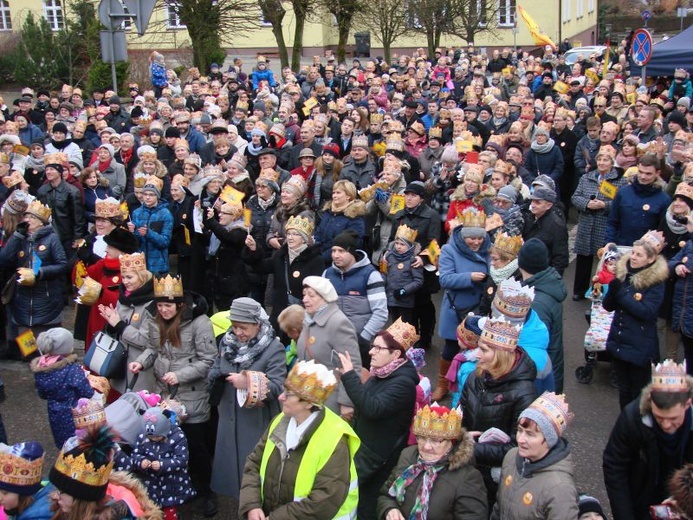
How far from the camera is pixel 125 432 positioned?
5.24 m

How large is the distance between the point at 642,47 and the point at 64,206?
37.5 ft

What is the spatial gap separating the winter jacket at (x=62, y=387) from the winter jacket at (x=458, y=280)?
3.08 m

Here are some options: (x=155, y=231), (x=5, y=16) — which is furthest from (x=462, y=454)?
(x=5, y=16)

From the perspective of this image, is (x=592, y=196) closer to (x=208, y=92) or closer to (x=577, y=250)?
(x=577, y=250)

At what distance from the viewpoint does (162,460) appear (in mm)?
5293

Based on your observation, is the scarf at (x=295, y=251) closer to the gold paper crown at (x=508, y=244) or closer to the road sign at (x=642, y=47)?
the gold paper crown at (x=508, y=244)

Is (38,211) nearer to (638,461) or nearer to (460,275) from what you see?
(460,275)

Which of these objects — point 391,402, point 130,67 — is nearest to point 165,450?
point 391,402

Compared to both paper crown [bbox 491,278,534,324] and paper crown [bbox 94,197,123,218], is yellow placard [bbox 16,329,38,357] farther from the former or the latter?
paper crown [bbox 491,278,534,324]

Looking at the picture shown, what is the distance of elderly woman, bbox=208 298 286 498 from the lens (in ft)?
18.6

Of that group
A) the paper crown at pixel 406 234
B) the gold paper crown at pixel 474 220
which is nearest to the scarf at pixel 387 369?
the gold paper crown at pixel 474 220

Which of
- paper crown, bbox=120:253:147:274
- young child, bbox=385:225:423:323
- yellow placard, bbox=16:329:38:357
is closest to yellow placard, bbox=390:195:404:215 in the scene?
young child, bbox=385:225:423:323

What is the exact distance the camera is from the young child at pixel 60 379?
20.1ft

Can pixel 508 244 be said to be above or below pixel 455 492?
above
